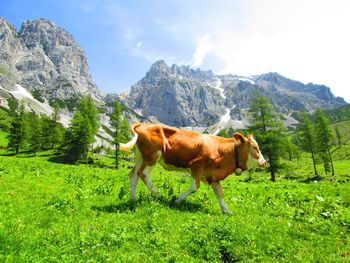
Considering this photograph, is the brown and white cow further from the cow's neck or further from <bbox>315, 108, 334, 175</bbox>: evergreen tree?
<bbox>315, 108, 334, 175</bbox>: evergreen tree

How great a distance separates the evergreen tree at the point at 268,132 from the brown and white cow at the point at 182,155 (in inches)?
1741

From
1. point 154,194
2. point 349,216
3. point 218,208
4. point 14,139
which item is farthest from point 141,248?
point 14,139

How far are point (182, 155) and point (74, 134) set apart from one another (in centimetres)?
6848

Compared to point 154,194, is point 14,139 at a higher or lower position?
higher

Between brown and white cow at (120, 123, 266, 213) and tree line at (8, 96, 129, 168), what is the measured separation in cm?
6586

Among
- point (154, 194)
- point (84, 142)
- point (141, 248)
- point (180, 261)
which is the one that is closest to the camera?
point (180, 261)

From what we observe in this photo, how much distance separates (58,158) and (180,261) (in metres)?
76.8

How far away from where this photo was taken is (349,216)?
1068cm

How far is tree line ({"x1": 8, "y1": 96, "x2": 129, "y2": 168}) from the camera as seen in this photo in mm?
76500

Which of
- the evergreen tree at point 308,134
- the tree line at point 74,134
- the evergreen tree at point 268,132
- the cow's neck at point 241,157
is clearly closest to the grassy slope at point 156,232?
A: the cow's neck at point 241,157

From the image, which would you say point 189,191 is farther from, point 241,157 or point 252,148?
point 252,148

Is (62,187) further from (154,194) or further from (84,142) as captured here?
(84,142)

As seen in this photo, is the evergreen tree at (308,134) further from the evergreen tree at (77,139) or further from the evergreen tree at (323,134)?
the evergreen tree at (77,139)

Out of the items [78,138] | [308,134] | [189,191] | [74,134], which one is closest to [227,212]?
[189,191]
